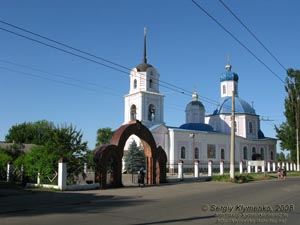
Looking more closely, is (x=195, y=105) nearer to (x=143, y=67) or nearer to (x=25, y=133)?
(x=143, y=67)

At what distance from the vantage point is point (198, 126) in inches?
2378

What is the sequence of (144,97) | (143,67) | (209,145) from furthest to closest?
(209,145) → (143,67) → (144,97)

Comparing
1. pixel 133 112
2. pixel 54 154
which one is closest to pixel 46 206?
pixel 54 154

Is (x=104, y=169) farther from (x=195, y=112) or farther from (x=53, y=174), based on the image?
(x=195, y=112)

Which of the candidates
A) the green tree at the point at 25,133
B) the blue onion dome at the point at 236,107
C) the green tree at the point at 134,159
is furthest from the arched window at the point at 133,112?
the green tree at the point at 25,133

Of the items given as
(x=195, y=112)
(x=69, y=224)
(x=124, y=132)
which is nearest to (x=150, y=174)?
(x=124, y=132)

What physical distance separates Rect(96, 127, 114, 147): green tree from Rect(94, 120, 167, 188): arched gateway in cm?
5206

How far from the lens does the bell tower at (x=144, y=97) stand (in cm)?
5219

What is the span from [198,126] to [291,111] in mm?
14126

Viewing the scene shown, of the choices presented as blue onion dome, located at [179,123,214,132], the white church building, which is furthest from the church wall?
blue onion dome, located at [179,123,214,132]

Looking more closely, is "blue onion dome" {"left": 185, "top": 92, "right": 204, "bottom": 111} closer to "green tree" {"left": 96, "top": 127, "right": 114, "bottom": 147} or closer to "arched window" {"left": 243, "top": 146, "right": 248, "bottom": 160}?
"arched window" {"left": 243, "top": 146, "right": 248, "bottom": 160}

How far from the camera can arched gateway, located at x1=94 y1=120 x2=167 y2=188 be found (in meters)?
25.3

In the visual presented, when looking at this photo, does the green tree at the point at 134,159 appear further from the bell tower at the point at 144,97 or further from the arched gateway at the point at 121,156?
the arched gateway at the point at 121,156

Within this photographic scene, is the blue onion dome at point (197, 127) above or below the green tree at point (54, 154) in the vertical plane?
above
